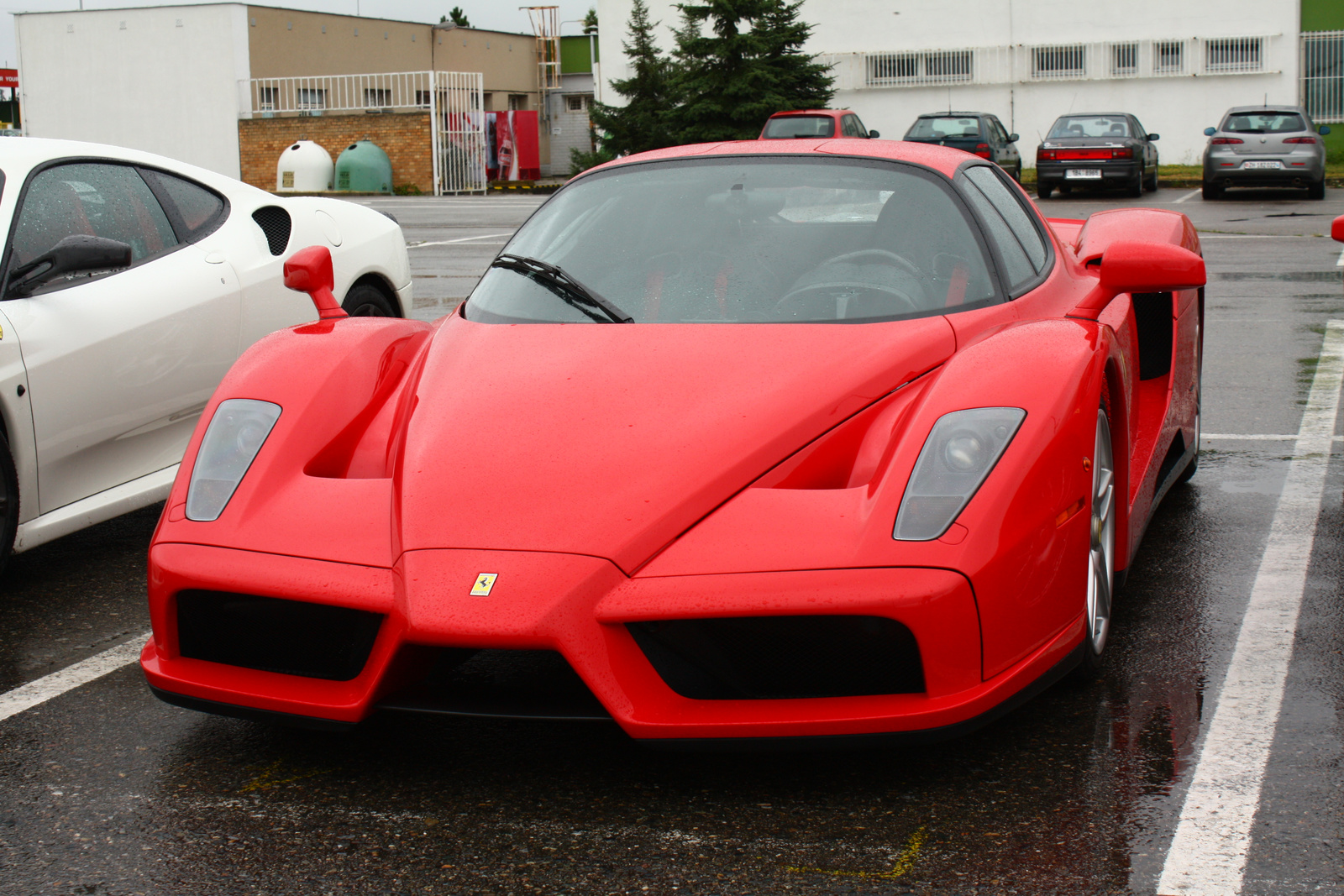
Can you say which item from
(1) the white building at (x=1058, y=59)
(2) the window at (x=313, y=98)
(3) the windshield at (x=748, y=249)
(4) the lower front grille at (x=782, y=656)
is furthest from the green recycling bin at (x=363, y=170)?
(4) the lower front grille at (x=782, y=656)

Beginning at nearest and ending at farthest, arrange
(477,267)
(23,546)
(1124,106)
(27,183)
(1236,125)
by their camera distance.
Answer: (23,546)
(27,183)
(477,267)
(1236,125)
(1124,106)

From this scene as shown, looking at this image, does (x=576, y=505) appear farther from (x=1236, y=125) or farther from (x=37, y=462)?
(x=1236, y=125)

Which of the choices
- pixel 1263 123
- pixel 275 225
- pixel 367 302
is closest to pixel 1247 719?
pixel 275 225

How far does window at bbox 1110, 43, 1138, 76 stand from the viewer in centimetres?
3434

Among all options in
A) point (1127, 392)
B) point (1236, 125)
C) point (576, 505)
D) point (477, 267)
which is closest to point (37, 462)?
point (576, 505)

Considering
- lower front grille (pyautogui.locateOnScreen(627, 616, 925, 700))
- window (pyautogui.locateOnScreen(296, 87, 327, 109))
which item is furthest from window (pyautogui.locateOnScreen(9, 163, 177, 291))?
window (pyautogui.locateOnScreen(296, 87, 327, 109))

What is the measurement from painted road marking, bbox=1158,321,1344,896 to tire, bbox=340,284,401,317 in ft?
11.7

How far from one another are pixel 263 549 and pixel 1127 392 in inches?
84.7

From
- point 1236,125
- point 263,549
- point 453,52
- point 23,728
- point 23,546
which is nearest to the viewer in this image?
point 263,549

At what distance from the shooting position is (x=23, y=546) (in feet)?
14.0

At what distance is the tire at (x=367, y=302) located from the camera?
6.09 meters

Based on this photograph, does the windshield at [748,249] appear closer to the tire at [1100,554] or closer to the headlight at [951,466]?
the tire at [1100,554]

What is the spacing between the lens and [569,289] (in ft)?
12.5

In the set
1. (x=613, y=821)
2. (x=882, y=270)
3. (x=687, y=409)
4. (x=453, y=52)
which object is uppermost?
(x=453, y=52)
